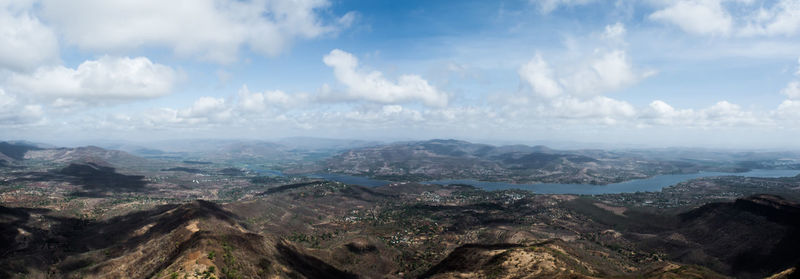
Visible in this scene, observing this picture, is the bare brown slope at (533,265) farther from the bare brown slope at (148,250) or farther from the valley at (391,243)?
the bare brown slope at (148,250)

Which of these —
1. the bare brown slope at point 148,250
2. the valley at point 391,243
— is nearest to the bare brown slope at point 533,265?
the valley at point 391,243

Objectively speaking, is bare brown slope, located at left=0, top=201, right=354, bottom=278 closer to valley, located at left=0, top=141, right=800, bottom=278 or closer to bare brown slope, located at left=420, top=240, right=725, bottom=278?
valley, located at left=0, top=141, right=800, bottom=278

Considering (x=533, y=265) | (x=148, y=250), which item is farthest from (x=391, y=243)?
(x=148, y=250)

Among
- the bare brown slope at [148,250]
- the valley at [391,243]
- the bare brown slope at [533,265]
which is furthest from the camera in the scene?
the valley at [391,243]

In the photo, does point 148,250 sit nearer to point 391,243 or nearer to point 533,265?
point 391,243

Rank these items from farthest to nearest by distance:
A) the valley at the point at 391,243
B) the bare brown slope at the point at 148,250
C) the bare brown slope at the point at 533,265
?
the valley at the point at 391,243
the bare brown slope at the point at 533,265
the bare brown slope at the point at 148,250

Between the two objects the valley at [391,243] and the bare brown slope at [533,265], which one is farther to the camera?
the valley at [391,243]

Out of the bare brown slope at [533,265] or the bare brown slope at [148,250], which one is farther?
the bare brown slope at [533,265]

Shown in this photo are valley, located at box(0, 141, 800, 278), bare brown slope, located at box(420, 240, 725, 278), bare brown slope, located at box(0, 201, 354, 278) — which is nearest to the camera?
bare brown slope, located at box(0, 201, 354, 278)

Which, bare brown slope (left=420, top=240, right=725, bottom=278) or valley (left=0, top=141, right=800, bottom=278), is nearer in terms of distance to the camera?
bare brown slope (left=420, top=240, right=725, bottom=278)

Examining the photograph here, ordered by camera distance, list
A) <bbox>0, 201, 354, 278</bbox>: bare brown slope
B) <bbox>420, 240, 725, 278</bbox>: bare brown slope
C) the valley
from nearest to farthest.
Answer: <bbox>0, 201, 354, 278</bbox>: bare brown slope < <bbox>420, 240, 725, 278</bbox>: bare brown slope < the valley

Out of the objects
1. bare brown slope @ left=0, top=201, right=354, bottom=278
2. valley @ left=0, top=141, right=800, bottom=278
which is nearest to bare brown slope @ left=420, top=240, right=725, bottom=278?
valley @ left=0, top=141, right=800, bottom=278
